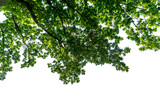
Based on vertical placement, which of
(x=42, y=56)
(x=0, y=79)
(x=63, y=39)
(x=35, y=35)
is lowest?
(x=0, y=79)

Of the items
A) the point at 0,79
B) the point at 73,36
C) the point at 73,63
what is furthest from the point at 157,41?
the point at 0,79

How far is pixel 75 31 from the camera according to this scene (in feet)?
23.7

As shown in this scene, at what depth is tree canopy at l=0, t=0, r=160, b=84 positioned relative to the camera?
19.8 ft

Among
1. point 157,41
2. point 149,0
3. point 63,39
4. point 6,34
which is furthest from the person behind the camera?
point 6,34

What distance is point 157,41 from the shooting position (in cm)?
636

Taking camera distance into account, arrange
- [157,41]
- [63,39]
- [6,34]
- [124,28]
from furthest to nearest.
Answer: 1. [6,34]
2. [63,39]
3. [124,28]
4. [157,41]

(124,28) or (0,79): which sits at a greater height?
(124,28)

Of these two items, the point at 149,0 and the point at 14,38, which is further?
the point at 14,38

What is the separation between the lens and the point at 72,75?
8367mm

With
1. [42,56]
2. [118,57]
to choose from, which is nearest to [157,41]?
[118,57]

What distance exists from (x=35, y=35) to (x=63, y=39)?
2.74 m

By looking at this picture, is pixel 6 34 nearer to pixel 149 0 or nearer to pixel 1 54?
pixel 1 54

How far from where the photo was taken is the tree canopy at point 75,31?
6.04 metres

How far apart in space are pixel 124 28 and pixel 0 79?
9.66 m
